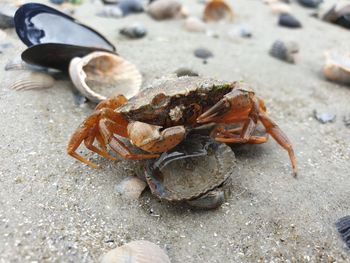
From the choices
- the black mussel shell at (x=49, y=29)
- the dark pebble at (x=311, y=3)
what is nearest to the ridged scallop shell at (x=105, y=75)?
the black mussel shell at (x=49, y=29)

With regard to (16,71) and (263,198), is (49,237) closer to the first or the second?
(263,198)

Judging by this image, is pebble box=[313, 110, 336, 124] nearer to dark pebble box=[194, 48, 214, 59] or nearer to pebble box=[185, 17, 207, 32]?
dark pebble box=[194, 48, 214, 59]

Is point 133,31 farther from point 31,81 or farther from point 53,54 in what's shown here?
point 31,81

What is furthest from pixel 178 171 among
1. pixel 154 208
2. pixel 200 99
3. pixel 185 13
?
pixel 185 13

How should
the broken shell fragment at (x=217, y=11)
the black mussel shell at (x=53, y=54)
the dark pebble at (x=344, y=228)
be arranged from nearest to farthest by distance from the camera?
the dark pebble at (x=344, y=228) → the black mussel shell at (x=53, y=54) → the broken shell fragment at (x=217, y=11)

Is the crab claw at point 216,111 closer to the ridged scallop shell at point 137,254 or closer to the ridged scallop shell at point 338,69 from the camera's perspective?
the ridged scallop shell at point 137,254

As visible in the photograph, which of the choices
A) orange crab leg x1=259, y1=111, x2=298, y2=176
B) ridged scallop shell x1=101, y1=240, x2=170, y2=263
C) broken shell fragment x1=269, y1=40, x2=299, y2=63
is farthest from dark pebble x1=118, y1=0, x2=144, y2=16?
ridged scallop shell x1=101, y1=240, x2=170, y2=263
